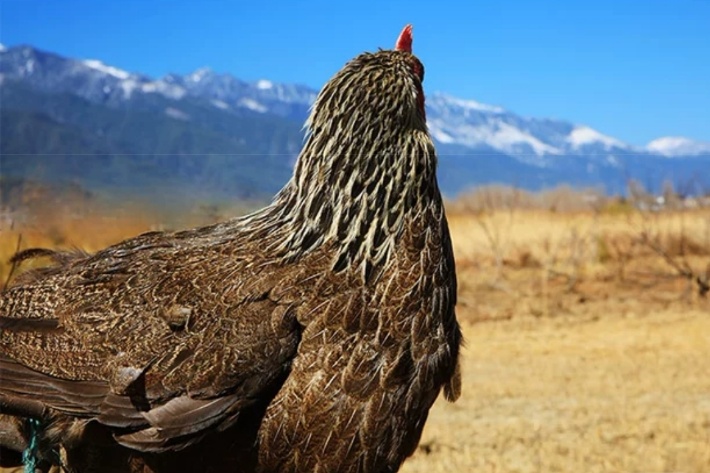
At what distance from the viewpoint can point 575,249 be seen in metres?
18.6

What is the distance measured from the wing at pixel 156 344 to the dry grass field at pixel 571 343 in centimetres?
98

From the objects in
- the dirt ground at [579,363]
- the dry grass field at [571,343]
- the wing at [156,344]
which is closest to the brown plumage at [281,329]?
the wing at [156,344]

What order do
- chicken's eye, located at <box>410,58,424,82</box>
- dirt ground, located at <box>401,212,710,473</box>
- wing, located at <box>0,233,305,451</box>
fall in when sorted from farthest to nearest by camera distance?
1. dirt ground, located at <box>401,212,710,473</box>
2. chicken's eye, located at <box>410,58,424,82</box>
3. wing, located at <box>0,233,305,451</box>

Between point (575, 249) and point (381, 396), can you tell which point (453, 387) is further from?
point (575, 249)

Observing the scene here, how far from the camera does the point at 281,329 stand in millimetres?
2986

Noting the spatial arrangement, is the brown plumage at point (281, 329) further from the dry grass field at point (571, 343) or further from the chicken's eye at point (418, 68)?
the dry grass field at point (571, 343)

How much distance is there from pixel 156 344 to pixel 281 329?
0.42 meters

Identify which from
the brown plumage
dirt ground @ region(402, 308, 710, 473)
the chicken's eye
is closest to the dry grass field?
dirt ground @ region(402, 308, 710, 473)

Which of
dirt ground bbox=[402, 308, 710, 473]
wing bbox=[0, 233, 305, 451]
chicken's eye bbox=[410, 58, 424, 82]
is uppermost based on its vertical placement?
chicken's eye bbox=[410, 58, 424, 82]

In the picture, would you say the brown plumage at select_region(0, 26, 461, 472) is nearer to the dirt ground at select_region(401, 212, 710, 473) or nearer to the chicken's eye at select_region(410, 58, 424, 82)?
the chicken's eye at select_region(410, 58, 424, 82)

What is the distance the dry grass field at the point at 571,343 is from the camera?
19.7ft

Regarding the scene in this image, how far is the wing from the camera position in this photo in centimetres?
290

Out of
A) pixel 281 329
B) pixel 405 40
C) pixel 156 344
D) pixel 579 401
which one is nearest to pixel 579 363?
pixel 579 401

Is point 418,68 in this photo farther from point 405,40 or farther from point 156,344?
point 156,344
